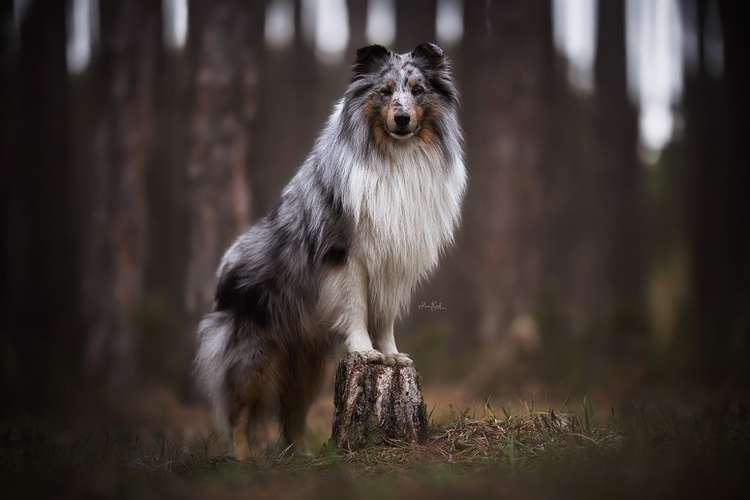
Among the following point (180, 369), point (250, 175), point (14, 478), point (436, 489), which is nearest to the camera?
point (436, 489)

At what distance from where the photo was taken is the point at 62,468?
4285 millimetres

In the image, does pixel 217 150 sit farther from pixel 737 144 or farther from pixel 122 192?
pixel 737 144

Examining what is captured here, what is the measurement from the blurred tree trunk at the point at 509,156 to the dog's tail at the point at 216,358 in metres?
8.45

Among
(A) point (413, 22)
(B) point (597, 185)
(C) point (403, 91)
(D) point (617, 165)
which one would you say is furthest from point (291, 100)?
(C) point (403, 91)

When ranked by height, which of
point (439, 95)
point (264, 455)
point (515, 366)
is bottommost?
point (515, 366)

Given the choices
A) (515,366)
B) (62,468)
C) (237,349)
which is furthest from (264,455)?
(515,366)

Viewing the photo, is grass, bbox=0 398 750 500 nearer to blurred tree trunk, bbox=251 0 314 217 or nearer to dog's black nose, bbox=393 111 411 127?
dog's black nose, bbox=393 111 411 127

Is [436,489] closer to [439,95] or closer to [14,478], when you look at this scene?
[14,478]

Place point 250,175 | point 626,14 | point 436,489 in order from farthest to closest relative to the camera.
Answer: point 626,14 → point 250,175 → point 436,489

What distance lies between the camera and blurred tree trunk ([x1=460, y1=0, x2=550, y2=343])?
14.0m

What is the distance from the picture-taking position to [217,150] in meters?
10.2

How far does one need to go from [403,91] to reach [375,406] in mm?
2348

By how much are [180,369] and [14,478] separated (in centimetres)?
730

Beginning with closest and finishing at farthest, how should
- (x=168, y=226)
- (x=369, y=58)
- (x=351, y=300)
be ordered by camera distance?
(x=351, y=300), (x=369, y=58), (x=168, y=226)
